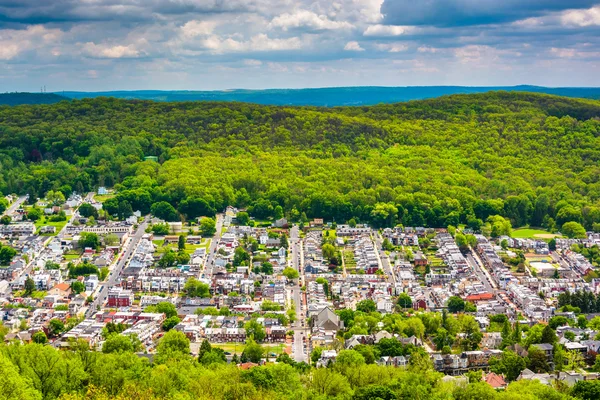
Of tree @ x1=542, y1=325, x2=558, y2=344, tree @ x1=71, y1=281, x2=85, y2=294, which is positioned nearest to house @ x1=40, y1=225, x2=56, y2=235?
tree @ x1=71, y1=281, x2=85, y2=294

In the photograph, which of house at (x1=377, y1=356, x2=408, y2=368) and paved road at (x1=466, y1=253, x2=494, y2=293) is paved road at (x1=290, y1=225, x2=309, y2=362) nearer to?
Result: house at (x1=377, y1=356, x2=408, y2=368)

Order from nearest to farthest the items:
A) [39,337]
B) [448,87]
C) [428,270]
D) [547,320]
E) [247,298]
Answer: [39,337] → [547,320] → [247,298] → [428,270] → [448,87]

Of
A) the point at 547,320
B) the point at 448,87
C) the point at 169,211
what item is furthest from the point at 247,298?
the point at 448,87

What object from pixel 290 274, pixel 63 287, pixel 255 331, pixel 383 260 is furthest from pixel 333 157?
pixel 255 331

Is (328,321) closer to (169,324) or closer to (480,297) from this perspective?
(169,324)

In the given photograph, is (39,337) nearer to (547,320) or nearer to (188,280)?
(188,280)

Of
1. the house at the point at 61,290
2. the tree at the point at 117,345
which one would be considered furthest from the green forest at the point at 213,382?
the house at the point at 61,290

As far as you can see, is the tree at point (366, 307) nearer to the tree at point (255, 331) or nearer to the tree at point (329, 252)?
the tree at point (255, 331)
